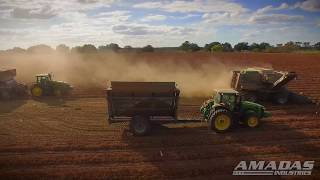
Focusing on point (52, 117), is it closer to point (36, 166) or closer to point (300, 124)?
point (36, 166)

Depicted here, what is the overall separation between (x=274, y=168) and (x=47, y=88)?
694 inches

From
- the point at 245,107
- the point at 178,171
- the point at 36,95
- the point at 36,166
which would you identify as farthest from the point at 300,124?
the point at 36,95

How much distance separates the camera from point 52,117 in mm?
18594

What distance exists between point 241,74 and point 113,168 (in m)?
12.1

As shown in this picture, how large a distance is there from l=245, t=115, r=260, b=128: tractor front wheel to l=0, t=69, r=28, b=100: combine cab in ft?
52.5

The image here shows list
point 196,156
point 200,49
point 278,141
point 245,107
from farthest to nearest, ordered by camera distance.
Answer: point 200,49
point 245,107
point 278,141
point 196,156

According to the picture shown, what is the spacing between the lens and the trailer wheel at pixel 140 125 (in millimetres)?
14773

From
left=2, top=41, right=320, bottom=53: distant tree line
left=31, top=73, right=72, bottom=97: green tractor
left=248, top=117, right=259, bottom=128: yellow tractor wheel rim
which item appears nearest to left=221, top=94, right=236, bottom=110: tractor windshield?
left=248, top=117, right=259, bottom=128: yellow tractor wheel rim

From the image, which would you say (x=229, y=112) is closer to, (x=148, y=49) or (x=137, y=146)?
(x=137, y=146)

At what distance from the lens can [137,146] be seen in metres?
13.7

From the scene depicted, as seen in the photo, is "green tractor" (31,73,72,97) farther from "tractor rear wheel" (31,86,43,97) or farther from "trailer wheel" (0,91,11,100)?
"trailer wheel" (0,91,11,100)

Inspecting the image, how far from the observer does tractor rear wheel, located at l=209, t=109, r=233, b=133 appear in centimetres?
1492

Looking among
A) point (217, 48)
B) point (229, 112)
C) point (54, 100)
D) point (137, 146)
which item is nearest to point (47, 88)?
point (54, 100)

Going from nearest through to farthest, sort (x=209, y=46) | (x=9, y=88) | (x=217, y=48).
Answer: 1. (x=9, y=88)
2. (x=217, y=48)
3. (x=209, y=46)
